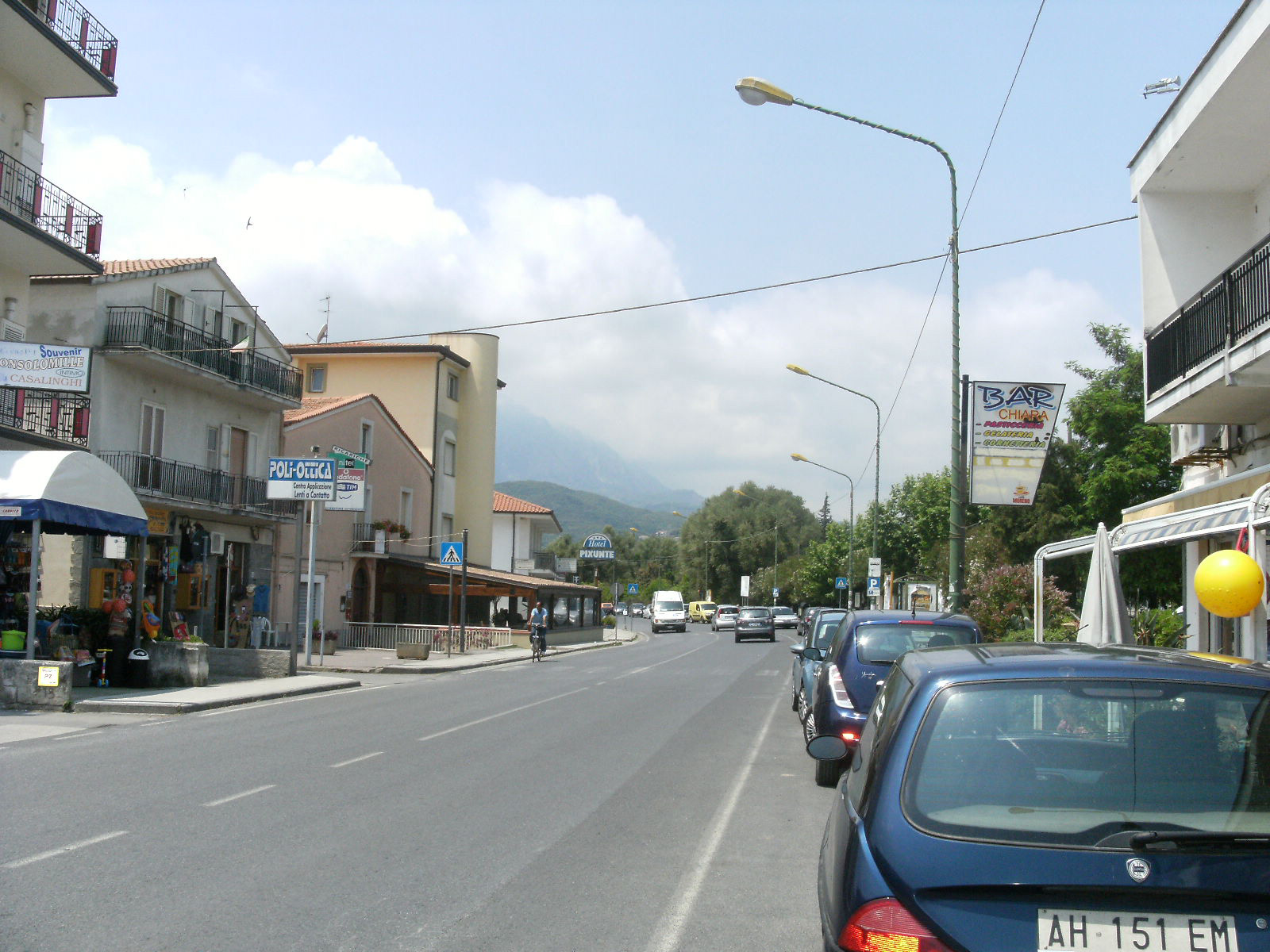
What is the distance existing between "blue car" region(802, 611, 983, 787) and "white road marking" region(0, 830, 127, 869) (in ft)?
19.1

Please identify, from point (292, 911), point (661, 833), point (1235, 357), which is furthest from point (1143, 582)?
point (292, 911)

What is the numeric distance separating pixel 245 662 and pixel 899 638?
56.4ft

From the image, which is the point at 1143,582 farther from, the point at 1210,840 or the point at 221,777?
the point at 1210,840

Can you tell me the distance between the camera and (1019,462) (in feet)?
50.0

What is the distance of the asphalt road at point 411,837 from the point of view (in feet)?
18.8

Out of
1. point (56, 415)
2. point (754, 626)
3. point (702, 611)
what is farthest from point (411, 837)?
point (702, 611)

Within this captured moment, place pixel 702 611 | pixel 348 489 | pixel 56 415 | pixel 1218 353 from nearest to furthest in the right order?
pixel 1218 353 < pixel 56 415 < pixel 348 489 < pixel 702 611

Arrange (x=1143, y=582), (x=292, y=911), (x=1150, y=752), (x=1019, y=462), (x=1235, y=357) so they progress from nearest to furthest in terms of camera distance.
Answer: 1. (x=1150, y=752)
2. (x=292, y=911)
3. (x=1235, y=357)
4. (x=1019, y=462)
5. (x=1143, y=582)

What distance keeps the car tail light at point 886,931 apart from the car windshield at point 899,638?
715cm

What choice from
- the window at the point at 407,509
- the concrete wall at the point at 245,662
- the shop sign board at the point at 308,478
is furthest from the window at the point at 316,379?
the concrete wall at the point at 245,662

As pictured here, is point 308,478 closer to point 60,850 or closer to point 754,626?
point 60,850

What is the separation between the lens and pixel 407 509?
44188 millimetres

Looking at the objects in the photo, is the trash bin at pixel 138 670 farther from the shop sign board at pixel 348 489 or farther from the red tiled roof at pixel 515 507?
the red tiled roof at pixel 515 507

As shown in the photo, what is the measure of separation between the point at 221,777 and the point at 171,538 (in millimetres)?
19779
